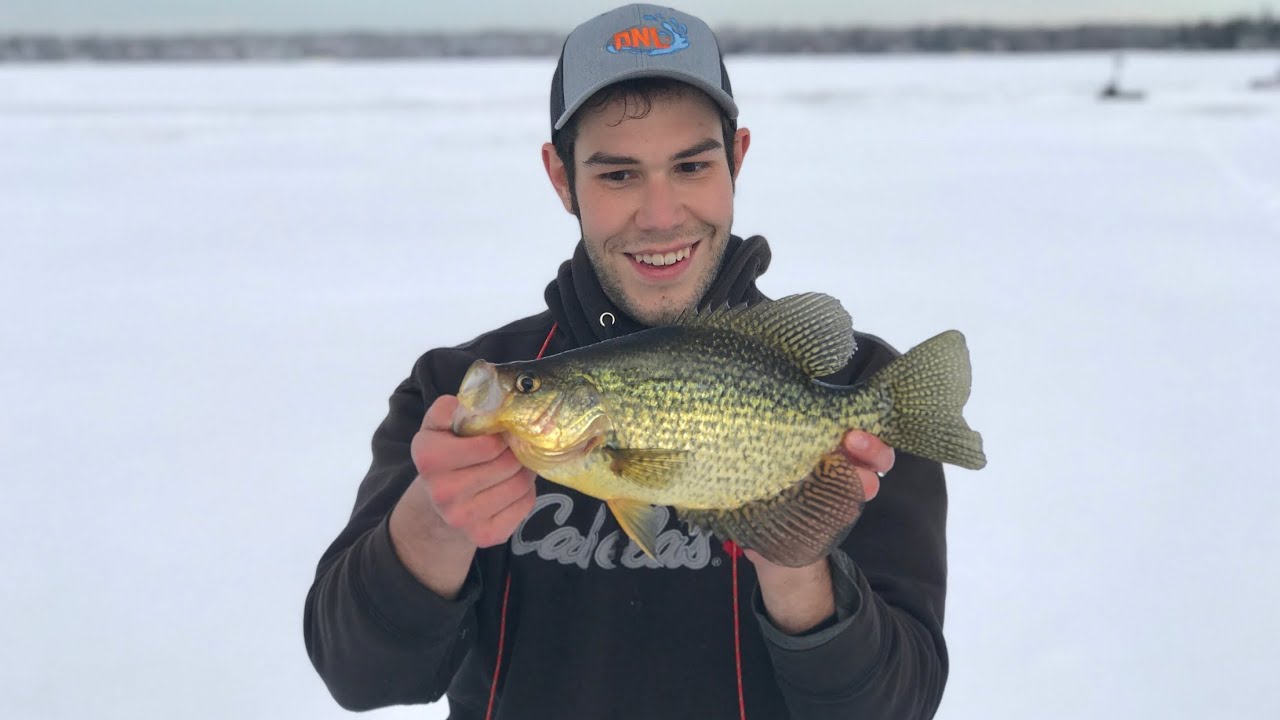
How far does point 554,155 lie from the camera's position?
8.36 ft

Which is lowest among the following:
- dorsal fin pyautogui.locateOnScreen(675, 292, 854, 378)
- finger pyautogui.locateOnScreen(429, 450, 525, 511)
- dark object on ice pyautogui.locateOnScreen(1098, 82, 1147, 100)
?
dark object on ice pyautogui.locateOnScreen(1098, 82, 1147, 100)

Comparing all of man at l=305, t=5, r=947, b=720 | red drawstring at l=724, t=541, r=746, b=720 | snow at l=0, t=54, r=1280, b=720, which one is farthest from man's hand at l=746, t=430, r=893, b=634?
snow at l=0, t=54, r=1280, b=720

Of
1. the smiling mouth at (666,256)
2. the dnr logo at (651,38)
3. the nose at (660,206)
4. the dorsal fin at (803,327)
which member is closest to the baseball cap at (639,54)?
the dnr logo at (651,38)

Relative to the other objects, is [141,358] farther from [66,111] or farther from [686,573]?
[66,111]

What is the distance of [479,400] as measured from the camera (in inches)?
67.0

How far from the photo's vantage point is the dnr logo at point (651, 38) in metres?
2.27

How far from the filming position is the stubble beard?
2301mm

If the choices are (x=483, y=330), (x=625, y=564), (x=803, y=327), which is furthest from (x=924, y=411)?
(x=483, y=330)

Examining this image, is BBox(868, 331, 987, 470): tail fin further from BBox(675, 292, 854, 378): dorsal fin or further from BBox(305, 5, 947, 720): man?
BBox(305, 5, 947, 720): man

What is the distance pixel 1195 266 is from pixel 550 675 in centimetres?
782

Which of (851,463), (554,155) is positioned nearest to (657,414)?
(851,463)

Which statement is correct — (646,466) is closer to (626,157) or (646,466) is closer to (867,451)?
(867,451)

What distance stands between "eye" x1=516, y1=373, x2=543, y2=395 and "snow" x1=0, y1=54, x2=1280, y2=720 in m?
2.10

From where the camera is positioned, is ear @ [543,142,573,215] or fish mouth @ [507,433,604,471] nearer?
fish mouth @ [507,433,604,471]
